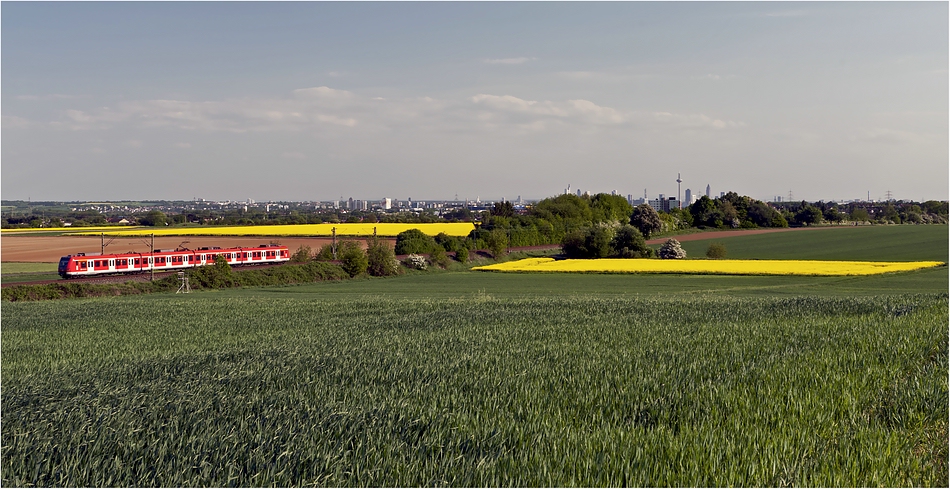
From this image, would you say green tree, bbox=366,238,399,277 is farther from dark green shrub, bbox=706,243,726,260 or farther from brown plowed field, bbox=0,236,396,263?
dark green shrub, bbox=706,243,726,260

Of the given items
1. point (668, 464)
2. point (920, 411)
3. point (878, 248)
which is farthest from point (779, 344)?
point (878, 248)

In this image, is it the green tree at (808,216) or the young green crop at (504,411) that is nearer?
the young green crop at (504,411)

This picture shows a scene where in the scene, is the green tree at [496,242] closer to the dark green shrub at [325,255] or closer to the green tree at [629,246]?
the green tree at [629,246]

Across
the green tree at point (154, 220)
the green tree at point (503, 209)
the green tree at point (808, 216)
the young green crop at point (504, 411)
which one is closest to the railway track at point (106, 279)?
the young green crop at point (504, 411)

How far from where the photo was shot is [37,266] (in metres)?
63.2

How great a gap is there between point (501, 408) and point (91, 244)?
88010 mm

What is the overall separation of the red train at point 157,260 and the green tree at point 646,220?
52.5 metres

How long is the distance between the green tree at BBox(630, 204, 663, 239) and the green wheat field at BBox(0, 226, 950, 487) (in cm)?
8348

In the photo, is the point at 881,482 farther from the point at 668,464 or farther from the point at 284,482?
the point at 284,482

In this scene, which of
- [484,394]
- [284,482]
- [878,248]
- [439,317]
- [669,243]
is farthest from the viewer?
[878,248]

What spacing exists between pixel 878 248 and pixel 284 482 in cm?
8512

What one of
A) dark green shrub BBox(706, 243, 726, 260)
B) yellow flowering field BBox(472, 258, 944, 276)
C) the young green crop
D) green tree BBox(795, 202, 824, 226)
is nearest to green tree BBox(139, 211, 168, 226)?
yellow flowering field BBox(472, 258, 944, 276)

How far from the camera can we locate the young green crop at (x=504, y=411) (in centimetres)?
598

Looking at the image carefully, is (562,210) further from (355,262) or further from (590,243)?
(355,262)
